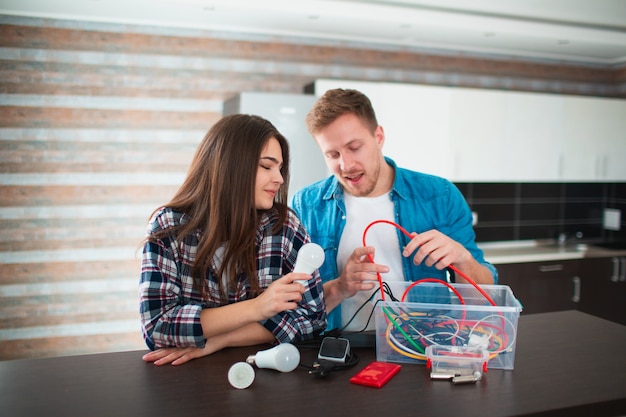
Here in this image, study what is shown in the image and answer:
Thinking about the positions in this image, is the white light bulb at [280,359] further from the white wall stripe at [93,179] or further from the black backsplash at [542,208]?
the black backsplash at [542,208]

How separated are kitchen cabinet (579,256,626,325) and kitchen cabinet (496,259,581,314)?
0.26ft

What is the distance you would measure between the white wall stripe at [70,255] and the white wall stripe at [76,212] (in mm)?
243

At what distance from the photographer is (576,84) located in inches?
197

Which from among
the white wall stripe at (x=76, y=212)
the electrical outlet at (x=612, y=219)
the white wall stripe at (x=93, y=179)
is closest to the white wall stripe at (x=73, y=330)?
the white wall stripe at (x=76, y=212)

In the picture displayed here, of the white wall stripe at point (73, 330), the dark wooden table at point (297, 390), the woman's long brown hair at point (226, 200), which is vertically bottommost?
the white wall stripe at point (73, 330)

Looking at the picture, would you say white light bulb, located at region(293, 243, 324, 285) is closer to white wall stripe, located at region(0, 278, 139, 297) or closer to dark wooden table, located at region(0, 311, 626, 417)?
dark wooden table, located at region(0, 311, 626, 417)

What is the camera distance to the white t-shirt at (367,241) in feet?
6.68

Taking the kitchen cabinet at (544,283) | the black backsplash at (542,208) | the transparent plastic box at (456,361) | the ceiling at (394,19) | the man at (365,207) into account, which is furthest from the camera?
the black backsplash at (542,208)

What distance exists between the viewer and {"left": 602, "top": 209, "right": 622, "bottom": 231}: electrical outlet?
5.00 metres

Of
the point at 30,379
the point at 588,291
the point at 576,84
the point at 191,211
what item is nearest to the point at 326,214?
the point at 191,211

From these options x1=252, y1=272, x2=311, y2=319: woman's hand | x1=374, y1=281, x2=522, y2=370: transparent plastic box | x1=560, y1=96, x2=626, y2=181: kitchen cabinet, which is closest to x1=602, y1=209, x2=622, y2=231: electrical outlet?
x1=560, y1=96, x2=626, y2=181: kitchen cabinet

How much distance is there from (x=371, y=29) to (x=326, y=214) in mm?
2281

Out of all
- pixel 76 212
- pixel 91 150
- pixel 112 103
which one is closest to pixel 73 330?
pixel 76 212

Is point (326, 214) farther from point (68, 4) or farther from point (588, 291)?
point (588, 291)
